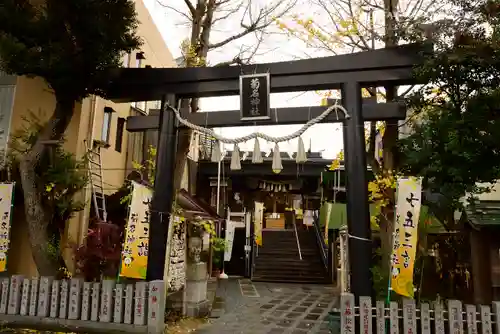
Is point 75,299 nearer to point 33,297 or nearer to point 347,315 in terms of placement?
point 33,297

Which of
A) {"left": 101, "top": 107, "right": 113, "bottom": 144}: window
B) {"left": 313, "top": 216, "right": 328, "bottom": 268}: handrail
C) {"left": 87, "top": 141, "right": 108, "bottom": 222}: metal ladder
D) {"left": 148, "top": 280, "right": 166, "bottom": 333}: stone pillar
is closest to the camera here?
{"left": 148, "top": 280, "right": 166, "bottom": 333}: stone pillar

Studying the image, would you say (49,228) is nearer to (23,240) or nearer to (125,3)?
(23,240)

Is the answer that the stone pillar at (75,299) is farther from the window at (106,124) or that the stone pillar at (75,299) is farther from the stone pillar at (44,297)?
the window at (106,124)

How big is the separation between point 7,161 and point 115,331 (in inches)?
227

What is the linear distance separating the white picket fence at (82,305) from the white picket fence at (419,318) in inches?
157

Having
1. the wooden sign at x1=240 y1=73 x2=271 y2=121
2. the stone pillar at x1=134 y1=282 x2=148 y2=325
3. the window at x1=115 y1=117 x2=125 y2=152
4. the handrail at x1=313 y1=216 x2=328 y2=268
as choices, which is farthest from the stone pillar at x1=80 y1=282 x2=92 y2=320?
the handrail at x1=313 y1=216 x2=328 y2=268

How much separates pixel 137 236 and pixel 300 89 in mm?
5366

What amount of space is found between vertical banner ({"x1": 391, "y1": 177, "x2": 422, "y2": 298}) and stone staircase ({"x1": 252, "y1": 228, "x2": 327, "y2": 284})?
517 inches

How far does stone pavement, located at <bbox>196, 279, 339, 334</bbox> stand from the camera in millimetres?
10344

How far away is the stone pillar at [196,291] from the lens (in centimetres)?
1128

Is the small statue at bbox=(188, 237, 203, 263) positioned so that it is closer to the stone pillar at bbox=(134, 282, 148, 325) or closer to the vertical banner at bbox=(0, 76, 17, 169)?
the stone pillar at bbox=(134, 282, 148, 325)

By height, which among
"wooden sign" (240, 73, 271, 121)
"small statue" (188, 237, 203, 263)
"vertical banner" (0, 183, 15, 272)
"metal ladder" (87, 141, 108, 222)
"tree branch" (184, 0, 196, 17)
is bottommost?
"small statue" (188, 237, 203, 263)

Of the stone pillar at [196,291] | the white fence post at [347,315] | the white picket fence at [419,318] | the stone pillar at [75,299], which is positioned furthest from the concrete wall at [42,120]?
the white picket fence at [419,318]

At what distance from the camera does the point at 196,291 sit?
453 inches
